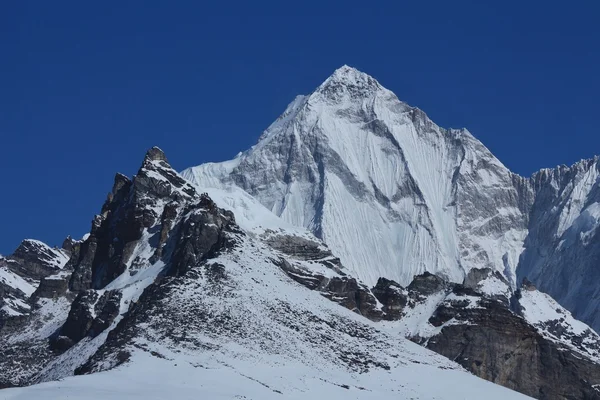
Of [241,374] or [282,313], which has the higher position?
[282,313]

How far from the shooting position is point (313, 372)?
18400 centimetres

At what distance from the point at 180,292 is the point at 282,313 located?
12.5m

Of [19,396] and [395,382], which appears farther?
[395,382]

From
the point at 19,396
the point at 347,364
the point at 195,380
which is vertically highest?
the point at 347,364

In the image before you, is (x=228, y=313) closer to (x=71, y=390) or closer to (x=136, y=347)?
(x=136, y=347)

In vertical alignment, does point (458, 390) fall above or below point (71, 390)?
above

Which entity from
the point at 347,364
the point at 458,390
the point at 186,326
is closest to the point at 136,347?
the point at 186,326

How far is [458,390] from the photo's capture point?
196250 millimetres

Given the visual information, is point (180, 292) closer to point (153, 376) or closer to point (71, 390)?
point (153, 376)

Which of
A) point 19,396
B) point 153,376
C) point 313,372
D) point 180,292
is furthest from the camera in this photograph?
point 180,292

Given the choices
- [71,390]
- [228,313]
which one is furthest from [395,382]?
[71,390]

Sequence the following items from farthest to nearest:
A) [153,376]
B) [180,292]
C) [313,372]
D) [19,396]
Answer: [180,292], [313,372], [153,376], [19,396]

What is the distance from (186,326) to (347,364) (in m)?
19.3

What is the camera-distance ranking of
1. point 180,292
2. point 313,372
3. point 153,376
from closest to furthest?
point 153,376 < point 313,372 < point 180,292
